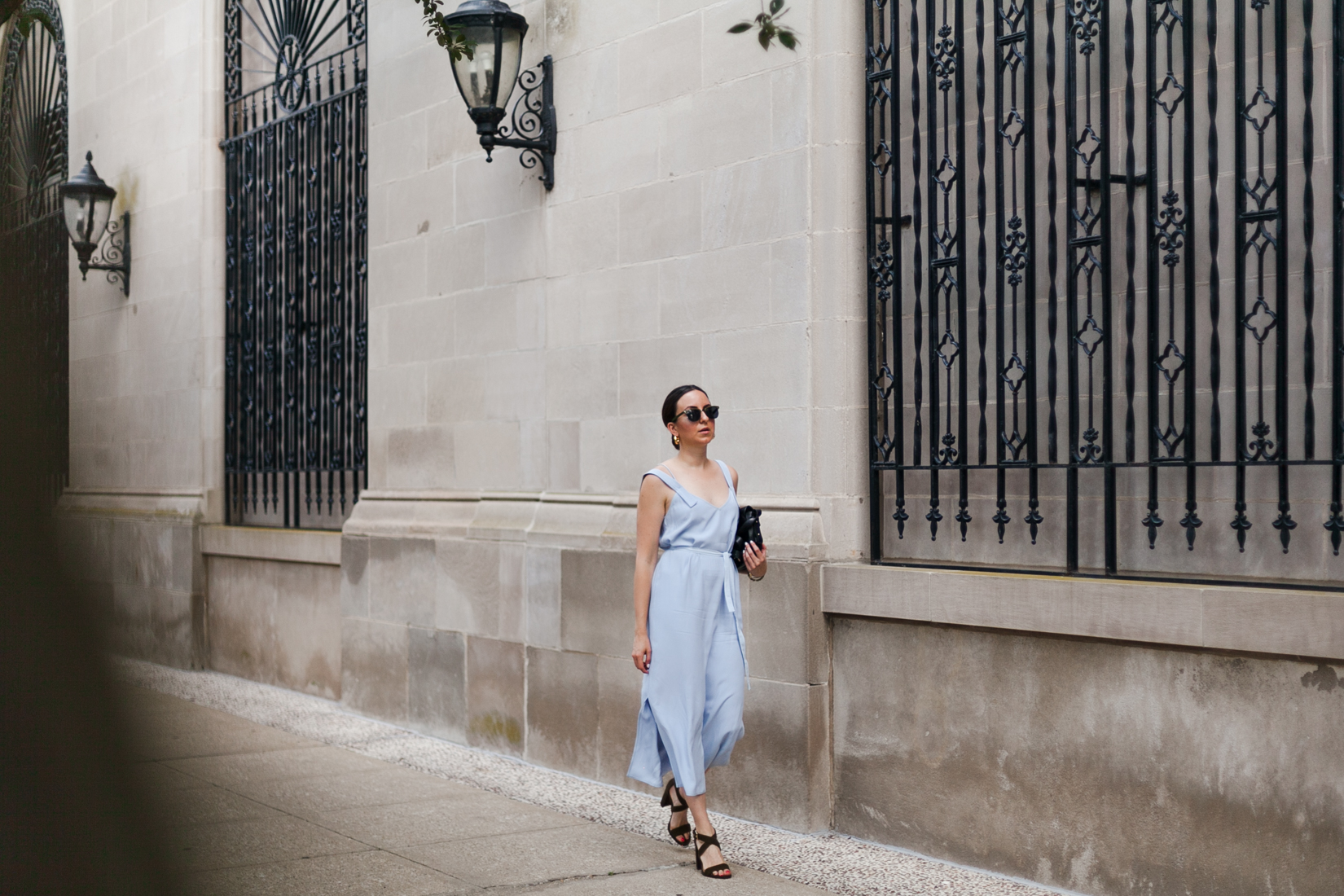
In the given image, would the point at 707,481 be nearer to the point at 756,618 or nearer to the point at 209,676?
the point at 756,618

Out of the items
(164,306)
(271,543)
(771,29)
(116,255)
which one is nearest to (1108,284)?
(771,29)

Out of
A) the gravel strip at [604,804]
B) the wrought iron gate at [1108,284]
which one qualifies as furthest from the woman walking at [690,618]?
the wrought iron gate at [1108,284]

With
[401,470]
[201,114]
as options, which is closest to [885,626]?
[401,470]

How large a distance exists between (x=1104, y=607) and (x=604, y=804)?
289 cm

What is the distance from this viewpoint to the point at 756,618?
649cm

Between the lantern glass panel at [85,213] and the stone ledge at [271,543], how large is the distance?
3.17 m

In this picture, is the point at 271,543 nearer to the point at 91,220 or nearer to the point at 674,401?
the point at 91,220

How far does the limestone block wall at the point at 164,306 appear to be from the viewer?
12.2 metres

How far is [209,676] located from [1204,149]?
920 cm

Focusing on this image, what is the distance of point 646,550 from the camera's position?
552 centimetres

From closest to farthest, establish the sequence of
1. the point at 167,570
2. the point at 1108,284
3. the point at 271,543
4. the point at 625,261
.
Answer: the point at 1108,284, the point at 625,261, the point at 271,543, the point at 167,570

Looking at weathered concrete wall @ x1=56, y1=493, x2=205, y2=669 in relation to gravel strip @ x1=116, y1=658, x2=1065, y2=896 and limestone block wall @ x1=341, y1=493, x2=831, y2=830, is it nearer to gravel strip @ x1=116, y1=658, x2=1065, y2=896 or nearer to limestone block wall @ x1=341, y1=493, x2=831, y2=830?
gravel strip @ x1=116, y1=658, x2=1065, y2=896

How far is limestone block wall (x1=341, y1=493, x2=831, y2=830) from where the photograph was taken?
247 inches

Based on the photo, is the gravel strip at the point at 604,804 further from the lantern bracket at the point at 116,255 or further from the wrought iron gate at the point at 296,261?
the lantern bracket at the point at 116,255
